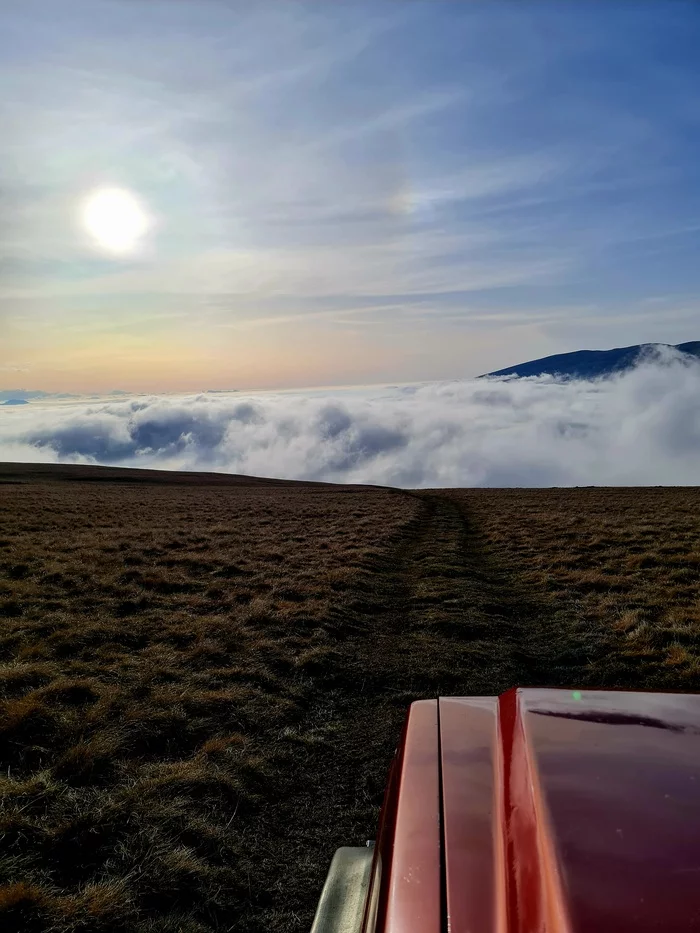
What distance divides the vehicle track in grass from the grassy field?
1.2 inches

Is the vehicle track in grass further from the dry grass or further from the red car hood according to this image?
the red car hood

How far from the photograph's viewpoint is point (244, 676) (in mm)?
7461

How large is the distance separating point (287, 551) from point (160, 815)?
503 inches

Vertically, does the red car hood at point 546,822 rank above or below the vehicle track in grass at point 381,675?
above

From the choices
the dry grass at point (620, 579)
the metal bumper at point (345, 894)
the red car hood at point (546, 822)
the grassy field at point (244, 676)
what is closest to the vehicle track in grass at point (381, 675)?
the grassy field at point (244, 676)

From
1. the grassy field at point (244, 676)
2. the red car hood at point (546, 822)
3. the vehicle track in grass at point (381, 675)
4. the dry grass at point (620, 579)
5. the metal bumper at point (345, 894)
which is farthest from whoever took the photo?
the dry grass at point (620, 579)

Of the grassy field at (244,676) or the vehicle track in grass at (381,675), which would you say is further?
the vehicle track in grass at (381,675)

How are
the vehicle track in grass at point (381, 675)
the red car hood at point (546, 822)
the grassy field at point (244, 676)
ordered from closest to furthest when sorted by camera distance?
1. the red car hood at point (546, 822)
2. the grassy field at point (244, 676)
3. the vehicle track in grass at point (381, 675)

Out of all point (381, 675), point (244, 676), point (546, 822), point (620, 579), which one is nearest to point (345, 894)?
point (546, 822)

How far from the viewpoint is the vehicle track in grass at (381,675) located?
14.0 feet

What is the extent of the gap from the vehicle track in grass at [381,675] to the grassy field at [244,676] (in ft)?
0.10

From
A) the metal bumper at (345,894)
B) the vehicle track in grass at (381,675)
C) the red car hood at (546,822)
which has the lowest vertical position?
the vehicle track in grass at (381,675)

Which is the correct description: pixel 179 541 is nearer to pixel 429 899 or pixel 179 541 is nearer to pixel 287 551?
pixel 287 551

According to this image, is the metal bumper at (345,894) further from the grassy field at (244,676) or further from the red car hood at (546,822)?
the grassy field at (244,676)
